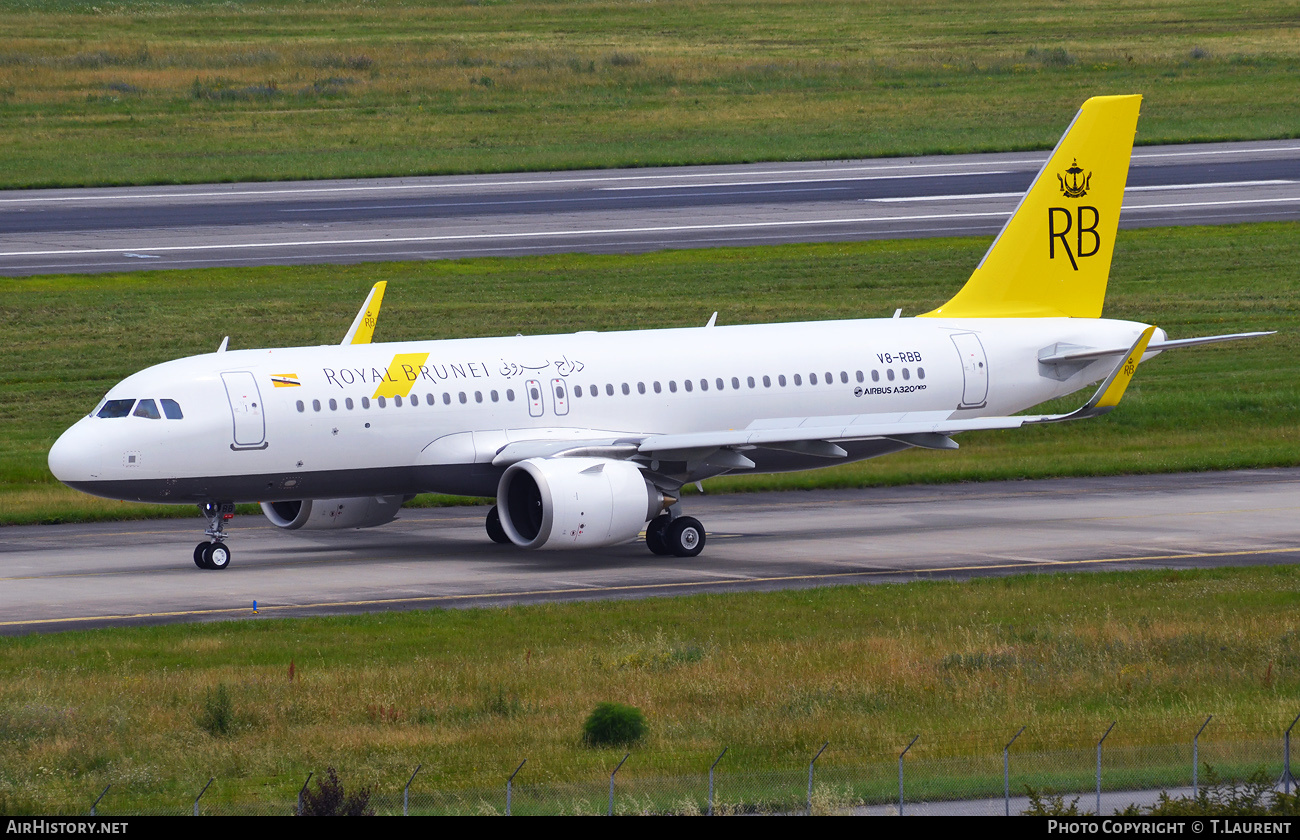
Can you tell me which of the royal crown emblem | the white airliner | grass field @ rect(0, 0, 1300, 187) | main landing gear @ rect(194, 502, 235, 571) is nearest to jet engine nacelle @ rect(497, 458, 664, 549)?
the white airliner

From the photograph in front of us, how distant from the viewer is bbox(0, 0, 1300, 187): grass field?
96938 mm

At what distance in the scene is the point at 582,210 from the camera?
271 ft

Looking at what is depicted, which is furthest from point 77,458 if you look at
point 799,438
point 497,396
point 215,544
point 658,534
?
point 799,438

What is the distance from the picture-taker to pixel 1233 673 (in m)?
28.1

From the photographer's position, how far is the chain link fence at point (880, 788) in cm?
2002

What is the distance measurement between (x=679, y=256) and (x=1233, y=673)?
4841 centimetres

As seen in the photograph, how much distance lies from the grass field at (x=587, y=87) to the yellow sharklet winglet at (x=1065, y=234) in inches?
1923

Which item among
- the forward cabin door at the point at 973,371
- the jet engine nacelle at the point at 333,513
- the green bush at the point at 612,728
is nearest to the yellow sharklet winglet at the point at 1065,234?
the forward cabin door at the point at 973,371

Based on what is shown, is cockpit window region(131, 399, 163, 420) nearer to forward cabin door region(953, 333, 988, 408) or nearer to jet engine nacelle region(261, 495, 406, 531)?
jet engine nacelle region(261, 495, 406, 531)

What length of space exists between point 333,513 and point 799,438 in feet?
34.2

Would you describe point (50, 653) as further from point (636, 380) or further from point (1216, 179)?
point (1216, 179)

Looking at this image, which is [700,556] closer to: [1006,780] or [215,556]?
[215,556]

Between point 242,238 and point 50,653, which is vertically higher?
point 242,238

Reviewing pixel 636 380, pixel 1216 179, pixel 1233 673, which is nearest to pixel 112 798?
pixel 1233 673
